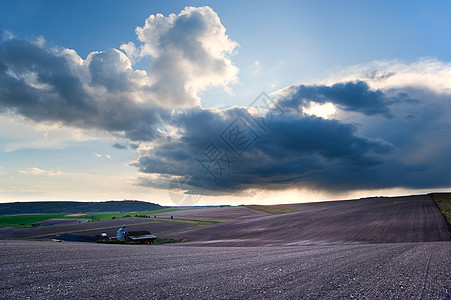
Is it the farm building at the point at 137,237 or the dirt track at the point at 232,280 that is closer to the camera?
the dirt track at the point at 232,280

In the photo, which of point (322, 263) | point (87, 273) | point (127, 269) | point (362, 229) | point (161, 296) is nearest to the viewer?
point (161, 296)

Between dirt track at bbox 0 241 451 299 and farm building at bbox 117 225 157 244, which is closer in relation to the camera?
dirt track at bbox 0 241 451 299

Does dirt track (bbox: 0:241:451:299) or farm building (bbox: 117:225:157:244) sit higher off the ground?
dirt track (bbox: 0:241:451:299)

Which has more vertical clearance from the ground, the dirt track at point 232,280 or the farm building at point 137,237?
the dirt track at point 232,280

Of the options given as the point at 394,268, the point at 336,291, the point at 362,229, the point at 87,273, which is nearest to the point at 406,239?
the point at 362,229

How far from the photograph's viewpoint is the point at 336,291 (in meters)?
12.7

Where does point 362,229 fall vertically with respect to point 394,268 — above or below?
below

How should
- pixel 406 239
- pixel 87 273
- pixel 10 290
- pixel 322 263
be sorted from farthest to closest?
pixel 406 239 < pixel 322 263 < pixel 87 273 < pixel 10 290

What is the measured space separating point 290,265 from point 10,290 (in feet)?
57.0

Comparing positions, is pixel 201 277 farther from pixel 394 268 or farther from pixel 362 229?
pixel 362 229

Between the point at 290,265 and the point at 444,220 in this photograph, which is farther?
the point at 444,220

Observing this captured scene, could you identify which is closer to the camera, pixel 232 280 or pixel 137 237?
pixel 232 280

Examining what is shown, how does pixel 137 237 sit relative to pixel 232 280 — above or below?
below

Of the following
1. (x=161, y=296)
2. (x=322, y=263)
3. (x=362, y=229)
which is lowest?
(x=362, y=229)
